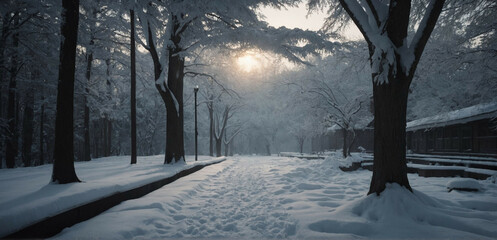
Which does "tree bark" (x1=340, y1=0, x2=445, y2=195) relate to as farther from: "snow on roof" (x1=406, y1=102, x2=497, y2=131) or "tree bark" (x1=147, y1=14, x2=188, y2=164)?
"snow on roof" (x1=406, y1=102, x2=497, y2=131)

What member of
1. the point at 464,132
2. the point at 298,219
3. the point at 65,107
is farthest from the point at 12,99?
the point at 464,132

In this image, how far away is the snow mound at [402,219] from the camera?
3631 millimetres

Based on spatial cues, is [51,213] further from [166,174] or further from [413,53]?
[413,53]

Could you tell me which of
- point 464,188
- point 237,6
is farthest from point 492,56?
point 237,6

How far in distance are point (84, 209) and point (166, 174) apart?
3.90 m

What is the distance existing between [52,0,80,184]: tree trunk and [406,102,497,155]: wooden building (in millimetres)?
17722

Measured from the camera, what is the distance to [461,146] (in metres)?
19.3

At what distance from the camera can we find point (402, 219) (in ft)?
13.3

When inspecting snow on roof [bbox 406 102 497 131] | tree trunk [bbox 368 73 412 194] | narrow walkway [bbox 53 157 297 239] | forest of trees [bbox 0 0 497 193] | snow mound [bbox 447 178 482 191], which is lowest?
narrow walkway [bbox 53 157 297 239]

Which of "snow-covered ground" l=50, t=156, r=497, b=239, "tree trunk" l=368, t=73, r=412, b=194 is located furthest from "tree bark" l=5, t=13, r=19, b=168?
"tree trunk" l=368, t=73, r=412, b=194

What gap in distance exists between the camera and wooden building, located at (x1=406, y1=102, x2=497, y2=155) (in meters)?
15.0

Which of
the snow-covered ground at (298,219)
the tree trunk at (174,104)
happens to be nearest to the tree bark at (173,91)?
the tree trunk at (174,104)

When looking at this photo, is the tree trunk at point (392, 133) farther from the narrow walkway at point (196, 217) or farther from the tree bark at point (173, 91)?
the tree bark at point (173, 91)

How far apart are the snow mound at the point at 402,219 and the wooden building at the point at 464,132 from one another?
12.1m
